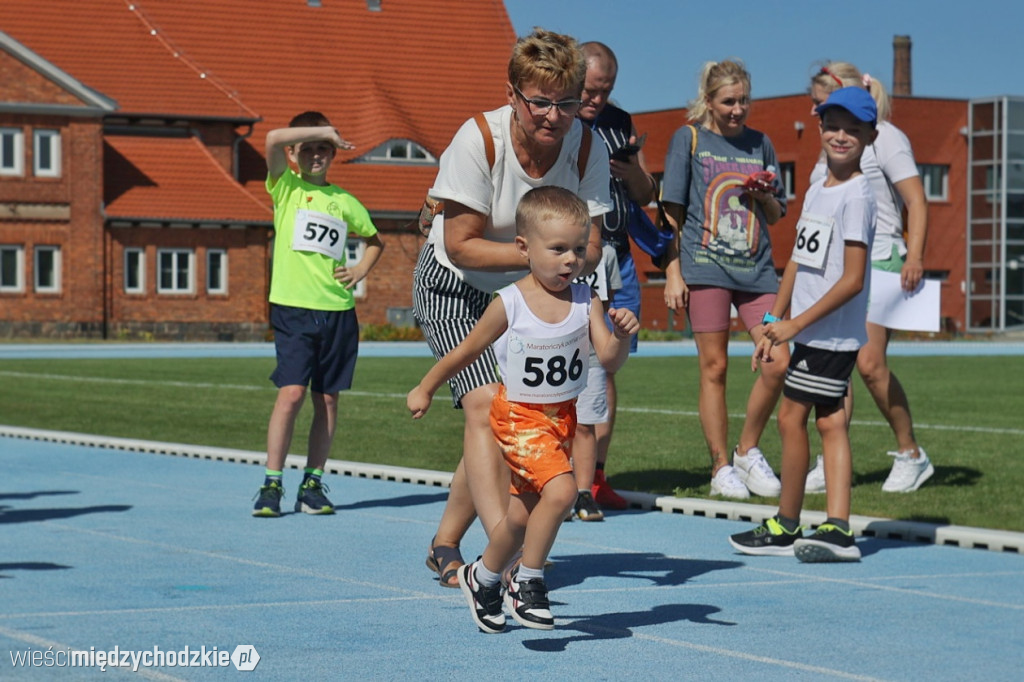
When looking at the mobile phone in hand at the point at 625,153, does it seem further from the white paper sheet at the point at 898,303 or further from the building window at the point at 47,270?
the building window at the point at 47,270

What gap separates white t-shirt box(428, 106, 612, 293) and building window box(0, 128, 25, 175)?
152 feet

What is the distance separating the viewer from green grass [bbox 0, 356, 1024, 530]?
10023 millimetres

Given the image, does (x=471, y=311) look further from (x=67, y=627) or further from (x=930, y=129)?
(x=930, y=129)

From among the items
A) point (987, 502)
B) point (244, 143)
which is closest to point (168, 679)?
point (987, 502)

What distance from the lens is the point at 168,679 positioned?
487 cm

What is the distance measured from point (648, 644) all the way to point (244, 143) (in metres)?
52.2

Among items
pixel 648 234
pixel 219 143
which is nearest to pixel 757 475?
pixel 648 234

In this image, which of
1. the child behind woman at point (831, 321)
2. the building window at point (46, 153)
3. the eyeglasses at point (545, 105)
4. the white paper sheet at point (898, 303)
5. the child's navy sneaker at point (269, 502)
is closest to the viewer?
the eyeglasses at point (545, 105)

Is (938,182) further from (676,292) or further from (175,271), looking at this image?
(676,292)

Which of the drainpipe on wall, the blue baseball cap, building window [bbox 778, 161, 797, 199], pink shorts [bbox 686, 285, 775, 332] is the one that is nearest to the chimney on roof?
building window [bbox 778, 161, 797, 199]

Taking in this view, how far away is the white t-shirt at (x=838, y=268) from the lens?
7582mm

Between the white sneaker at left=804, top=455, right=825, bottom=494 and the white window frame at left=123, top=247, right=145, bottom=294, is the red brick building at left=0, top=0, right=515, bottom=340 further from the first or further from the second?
the white sneaker at left=804, top=455, right=825, bottom=494

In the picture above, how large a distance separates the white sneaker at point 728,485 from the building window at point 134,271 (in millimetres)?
44078

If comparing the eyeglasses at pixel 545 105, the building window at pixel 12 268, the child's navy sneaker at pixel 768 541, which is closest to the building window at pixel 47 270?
the building window at pixel 12 268
